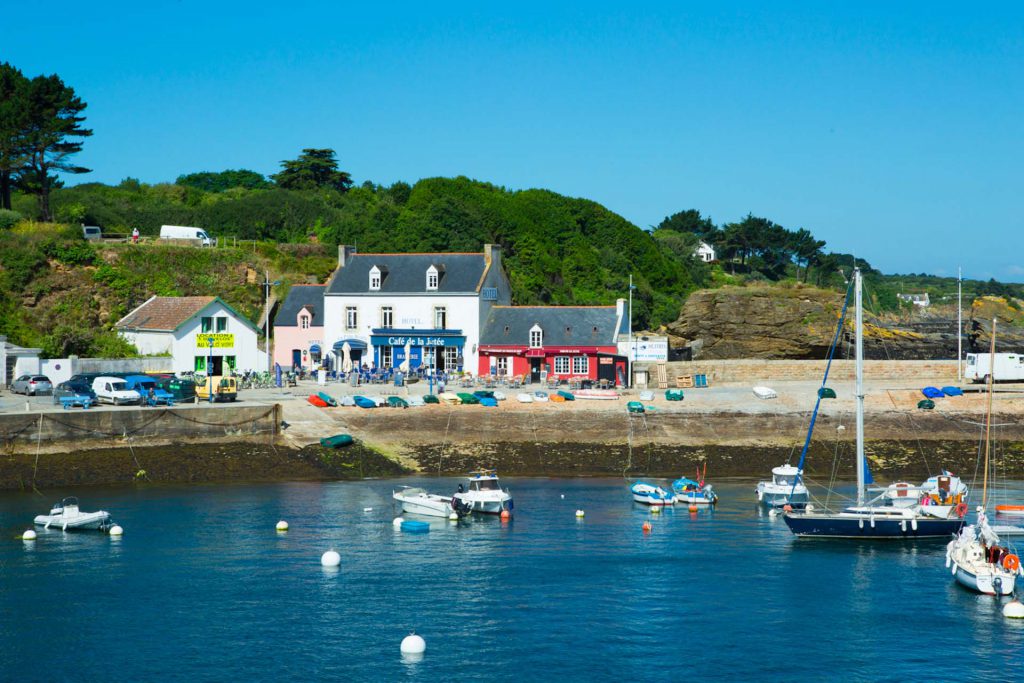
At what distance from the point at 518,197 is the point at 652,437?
210 ft

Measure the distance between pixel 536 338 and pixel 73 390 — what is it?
3130 centimetres

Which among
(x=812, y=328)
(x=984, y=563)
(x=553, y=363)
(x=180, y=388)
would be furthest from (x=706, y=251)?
(x=984, y=563)

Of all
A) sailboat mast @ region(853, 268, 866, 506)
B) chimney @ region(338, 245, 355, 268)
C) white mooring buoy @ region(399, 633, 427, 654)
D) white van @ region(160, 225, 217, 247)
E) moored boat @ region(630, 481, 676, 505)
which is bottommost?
white mooring buoy @ region(399, 633, 427, 654)

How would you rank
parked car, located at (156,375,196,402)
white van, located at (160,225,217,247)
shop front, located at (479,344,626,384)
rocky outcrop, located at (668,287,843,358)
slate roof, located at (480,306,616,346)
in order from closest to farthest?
parked car, located at (156,375,196,402), shop front, located at (479,344,626,384), slate roof, located at (480,306,616,346), rocky outcrop, located at (668,287,843,358), white van, located at (160,225,217,247)

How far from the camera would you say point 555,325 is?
258ft

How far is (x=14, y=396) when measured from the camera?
2557 inches

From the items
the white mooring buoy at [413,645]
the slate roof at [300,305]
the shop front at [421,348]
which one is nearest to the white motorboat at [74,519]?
the white mooring buoy at [413,645]

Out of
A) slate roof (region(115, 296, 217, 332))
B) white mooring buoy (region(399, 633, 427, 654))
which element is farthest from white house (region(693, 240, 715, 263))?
white mooring buoy (region(399, 633, 427, 654))

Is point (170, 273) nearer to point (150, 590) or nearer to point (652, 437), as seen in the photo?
point (652, 437)

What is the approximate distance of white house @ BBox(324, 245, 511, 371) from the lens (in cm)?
7962

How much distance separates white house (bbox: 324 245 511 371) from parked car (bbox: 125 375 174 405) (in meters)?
18.6

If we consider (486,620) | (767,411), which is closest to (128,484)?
(486,620)

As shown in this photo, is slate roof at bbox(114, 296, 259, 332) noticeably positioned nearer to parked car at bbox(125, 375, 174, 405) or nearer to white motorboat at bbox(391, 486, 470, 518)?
parked car at bbox(125, 375, 174, 405)

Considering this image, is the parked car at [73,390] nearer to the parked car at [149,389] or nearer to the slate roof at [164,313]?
the parked car at [149,389]
